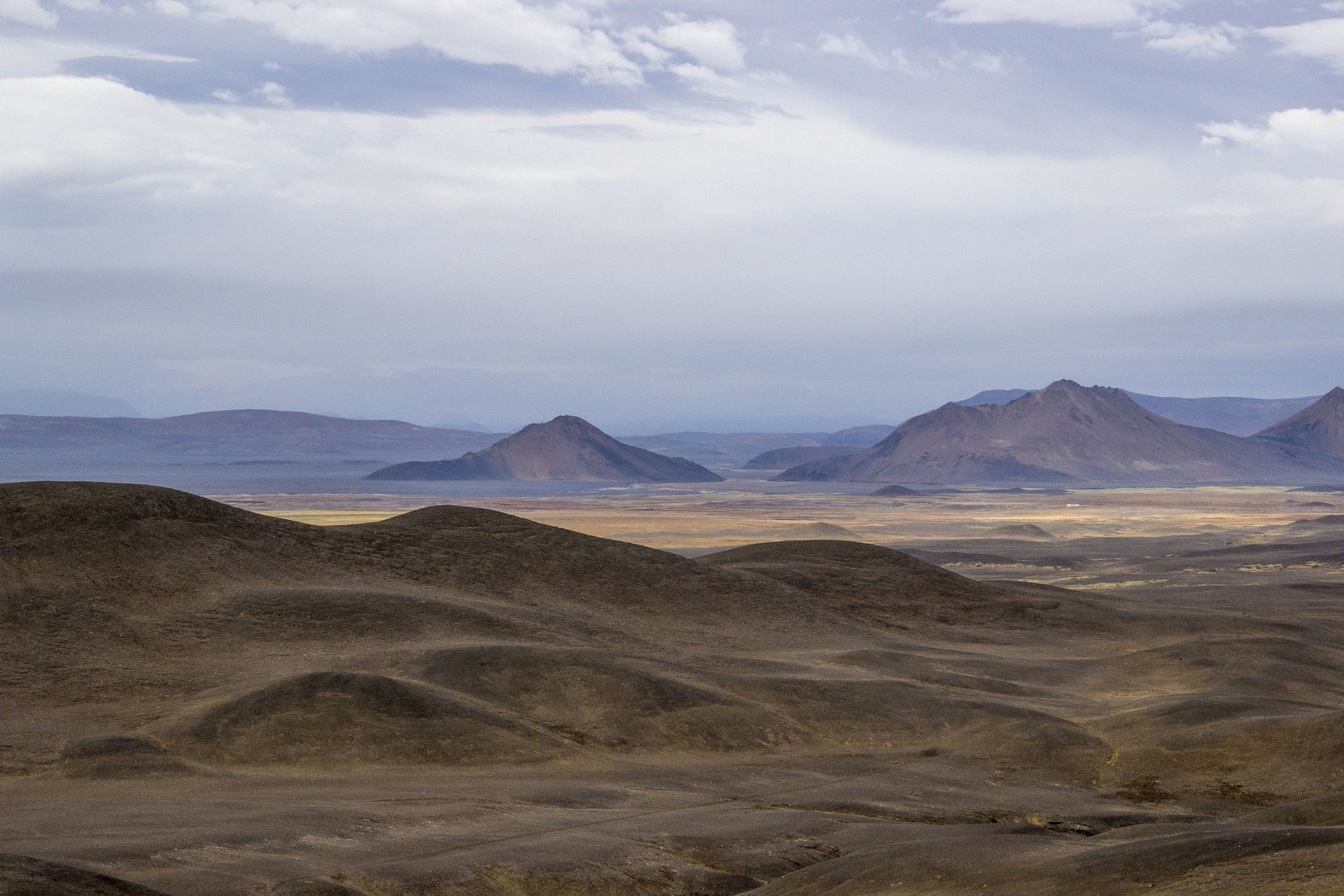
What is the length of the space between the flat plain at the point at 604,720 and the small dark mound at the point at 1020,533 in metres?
56.1

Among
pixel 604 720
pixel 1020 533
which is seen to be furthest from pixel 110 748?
pixel 1020 533

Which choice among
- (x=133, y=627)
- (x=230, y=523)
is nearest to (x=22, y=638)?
(x=133, y=627)

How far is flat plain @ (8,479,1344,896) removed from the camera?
16656mm

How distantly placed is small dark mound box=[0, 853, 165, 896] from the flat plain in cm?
4

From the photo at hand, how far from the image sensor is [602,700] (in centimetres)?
2962

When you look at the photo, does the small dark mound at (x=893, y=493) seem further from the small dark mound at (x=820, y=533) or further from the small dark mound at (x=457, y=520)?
the small dark mound at (x=457, y=520)

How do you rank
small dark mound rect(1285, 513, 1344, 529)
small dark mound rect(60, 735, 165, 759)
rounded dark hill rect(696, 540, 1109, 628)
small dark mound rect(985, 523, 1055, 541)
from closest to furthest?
small dark mound rect(60, 735, 165, 759), rounded dark hill rect(696, 540, 1109, 628), small dark mound rect(985, 523, 1055, 541), small dark mound rect(1285, 513, 1344, 529)

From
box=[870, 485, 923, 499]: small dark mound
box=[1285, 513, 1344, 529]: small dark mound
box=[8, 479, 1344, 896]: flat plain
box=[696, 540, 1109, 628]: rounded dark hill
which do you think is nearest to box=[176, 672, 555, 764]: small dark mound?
box=[8, 479, 1344, 896]: flat plain

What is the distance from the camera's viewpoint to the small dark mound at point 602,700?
92.4ft

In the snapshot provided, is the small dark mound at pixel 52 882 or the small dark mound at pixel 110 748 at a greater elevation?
the small dark mound at pixel 52 882

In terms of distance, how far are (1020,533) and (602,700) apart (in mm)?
89919

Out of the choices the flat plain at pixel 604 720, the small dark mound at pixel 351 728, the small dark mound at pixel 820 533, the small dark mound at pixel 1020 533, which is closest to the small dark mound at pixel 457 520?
the flat plain at pixel 604 720

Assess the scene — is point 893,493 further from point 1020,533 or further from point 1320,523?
point 1020,533

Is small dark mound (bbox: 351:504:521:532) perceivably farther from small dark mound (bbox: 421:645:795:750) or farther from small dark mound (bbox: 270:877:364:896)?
small dark mound (bbox: 270:877:364:896)
